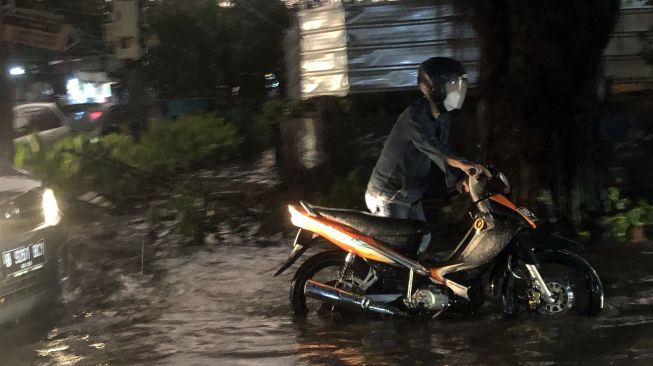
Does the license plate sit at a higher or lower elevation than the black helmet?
lower

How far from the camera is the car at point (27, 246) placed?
589 centimetres

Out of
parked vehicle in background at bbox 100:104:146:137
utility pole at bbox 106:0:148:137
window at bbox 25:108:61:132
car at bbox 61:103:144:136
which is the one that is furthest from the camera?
parked vehicle in background at bbox 100:104:146:137

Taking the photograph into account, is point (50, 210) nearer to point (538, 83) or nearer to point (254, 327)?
point (254, 327)

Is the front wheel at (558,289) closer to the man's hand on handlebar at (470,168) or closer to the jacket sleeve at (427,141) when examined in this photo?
the man's hand on handlebar at (470,168)

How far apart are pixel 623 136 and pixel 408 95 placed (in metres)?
3.53

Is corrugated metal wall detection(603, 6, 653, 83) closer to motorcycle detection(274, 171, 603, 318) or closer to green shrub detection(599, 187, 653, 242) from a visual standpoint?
green shrub detection(599, 187, 653, 242)

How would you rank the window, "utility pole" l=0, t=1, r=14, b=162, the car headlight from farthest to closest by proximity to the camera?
the window → "utility pole" l=0, t=1, r=14, b=162 → the car headlight

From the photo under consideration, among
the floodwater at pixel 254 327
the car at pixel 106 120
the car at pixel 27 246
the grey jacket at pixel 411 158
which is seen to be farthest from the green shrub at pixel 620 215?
the car at pixel 106 120

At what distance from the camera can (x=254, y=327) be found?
6.33m

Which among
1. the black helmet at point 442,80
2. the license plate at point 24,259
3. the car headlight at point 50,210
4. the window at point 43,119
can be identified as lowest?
the license plate at point 24,259

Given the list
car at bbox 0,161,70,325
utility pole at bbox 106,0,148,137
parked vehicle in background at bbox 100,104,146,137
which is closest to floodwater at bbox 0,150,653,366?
car at bbox 0,161,70,325

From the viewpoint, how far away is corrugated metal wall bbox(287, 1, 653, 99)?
12.6 metres

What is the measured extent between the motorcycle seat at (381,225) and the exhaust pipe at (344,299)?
462 mm

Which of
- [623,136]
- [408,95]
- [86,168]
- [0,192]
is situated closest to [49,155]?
[86,168]
